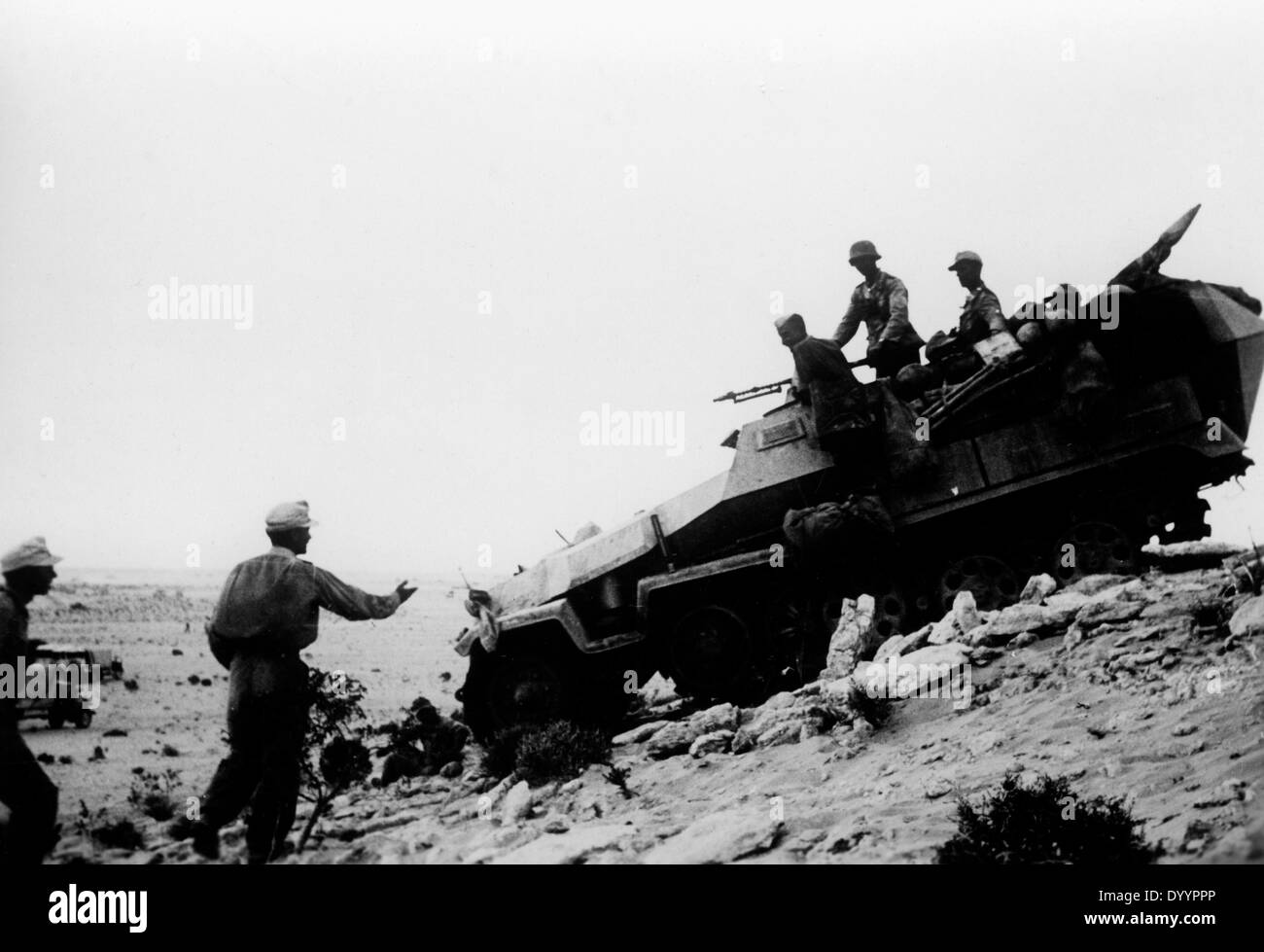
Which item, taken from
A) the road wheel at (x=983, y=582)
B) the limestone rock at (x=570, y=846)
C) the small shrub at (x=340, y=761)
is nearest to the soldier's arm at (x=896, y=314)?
the road wheel at (x=983, y=582)

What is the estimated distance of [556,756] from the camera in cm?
708

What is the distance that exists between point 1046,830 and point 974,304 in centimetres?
486

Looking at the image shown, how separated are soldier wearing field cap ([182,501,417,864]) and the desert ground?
0.34 meters

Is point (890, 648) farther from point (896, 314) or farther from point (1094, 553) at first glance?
point (896, 314)

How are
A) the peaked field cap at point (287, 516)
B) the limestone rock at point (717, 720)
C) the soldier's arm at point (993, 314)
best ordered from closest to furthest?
the peaked field cap at point (287, 516) < the limestone rock at point (717, 720) < the soldier's arm at point (993, 314)

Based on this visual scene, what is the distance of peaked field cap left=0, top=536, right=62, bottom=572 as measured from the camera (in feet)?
17.7

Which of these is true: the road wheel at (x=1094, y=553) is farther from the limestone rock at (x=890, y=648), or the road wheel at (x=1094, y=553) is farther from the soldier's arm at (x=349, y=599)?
the soldier's arm at (x=349, y=599)

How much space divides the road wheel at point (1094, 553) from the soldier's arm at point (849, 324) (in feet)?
8.35

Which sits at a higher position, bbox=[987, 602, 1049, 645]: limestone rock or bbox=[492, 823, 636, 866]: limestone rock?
bbox=[987, 602, 1049, 645]: limestone rock

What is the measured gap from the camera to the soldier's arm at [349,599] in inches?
227

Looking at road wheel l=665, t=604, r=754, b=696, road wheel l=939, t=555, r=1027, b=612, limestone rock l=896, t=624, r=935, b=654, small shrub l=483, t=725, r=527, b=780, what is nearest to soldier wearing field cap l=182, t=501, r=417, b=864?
small shrub l=483, t=725, r=527, b=780

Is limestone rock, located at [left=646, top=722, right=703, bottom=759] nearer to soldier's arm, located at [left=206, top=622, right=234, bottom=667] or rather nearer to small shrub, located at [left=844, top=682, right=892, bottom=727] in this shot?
small shrub, located at [left=844, top=682, right=892, bottom=727]

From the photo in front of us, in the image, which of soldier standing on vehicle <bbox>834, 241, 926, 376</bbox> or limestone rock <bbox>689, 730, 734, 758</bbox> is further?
soldier standing on vehicle <bbox>834, 241, 926, 376</bbox>
